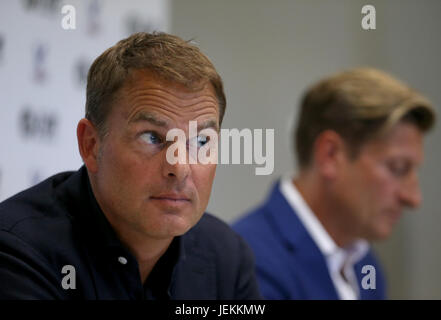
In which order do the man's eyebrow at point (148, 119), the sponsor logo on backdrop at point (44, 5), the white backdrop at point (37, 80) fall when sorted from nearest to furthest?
the man's eyebrow at point (148, 119) < the white backdrop at point (37, 80) < the sponsor logo on backdrop at point (44, 5)

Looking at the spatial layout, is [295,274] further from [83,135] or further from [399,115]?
[83,135]

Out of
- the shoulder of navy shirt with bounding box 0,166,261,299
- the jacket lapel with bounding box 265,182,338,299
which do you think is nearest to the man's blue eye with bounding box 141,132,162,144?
the shoulder of navy shirt with bounding box 0,166,261,299

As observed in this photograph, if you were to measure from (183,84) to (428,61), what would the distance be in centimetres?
94

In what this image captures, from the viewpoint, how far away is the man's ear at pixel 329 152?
1.34 meters

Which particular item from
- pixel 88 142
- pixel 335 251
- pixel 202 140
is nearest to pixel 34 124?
pixel 88 142

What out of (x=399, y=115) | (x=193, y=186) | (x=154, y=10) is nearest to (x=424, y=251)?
Answer: (x=399, y=115)

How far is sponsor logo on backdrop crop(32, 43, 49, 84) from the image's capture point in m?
1.24

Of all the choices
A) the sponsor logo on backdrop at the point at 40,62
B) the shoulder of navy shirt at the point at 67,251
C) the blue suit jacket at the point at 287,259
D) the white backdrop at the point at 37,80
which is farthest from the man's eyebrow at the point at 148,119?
the blue suit jacket at the point at 287,259

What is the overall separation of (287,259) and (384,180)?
0.89ft

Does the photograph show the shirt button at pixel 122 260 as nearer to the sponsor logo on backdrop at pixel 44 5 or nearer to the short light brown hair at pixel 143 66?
the short light brown hair at pixel 143 66

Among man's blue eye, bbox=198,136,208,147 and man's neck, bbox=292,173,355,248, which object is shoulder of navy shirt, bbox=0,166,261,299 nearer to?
man's blue eye, bbox=198,136,208,147

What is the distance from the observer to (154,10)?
1447 mm

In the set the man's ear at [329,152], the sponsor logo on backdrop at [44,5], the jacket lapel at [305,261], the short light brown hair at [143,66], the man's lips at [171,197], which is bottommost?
the jacket lapel at [305,261]

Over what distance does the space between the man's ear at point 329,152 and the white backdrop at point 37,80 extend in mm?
469
